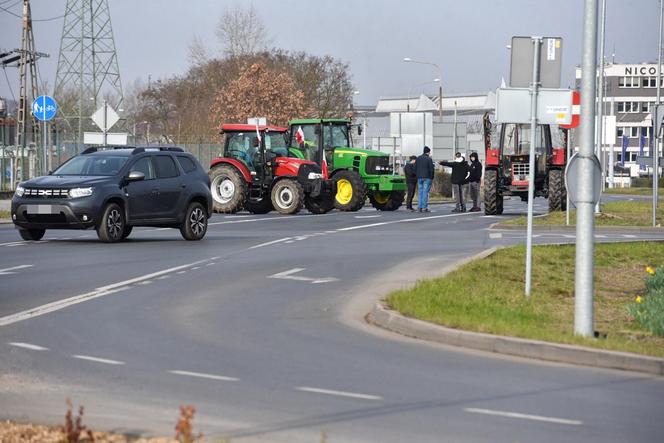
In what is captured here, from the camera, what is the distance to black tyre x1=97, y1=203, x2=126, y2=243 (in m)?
25.2

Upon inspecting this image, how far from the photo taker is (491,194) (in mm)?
40344

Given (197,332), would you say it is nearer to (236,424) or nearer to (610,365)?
(610,365)

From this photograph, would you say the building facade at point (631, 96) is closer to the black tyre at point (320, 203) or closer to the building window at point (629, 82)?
the building window at point (629, 82)

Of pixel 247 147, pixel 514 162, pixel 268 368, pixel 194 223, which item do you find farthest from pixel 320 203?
pixel 268 368

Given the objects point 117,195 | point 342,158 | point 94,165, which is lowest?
point 117,195

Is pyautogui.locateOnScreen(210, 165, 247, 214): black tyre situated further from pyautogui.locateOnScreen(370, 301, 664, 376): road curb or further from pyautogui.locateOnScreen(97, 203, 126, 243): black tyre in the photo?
pyautogui.locateOnScreen(370, 301, 664, 376): road curb

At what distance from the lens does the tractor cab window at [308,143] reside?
1715 inches

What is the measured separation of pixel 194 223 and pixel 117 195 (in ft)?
7.65

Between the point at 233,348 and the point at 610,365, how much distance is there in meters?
3.12

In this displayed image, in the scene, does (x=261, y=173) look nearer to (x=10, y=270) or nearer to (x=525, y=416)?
(x=10, y=270)

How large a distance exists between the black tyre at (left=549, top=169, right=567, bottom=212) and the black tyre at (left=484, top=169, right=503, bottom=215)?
168 cm

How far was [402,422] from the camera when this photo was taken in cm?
836

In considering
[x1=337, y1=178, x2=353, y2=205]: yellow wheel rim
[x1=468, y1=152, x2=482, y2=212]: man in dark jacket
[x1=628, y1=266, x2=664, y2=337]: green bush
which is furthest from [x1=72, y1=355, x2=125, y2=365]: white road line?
[x1=468, y1=152, x2=482, y2=212]: man in dark jacket

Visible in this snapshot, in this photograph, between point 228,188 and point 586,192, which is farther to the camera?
point 228,188
